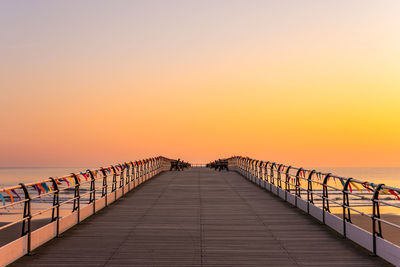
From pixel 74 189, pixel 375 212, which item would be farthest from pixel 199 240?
pixel 74 189

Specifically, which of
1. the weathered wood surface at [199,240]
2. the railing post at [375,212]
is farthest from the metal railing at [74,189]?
the railing post at [375,212]

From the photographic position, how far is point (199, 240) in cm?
998

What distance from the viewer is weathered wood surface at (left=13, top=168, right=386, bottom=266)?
26.8 ft

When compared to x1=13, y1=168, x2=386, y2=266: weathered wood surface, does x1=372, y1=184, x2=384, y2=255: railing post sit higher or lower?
higher

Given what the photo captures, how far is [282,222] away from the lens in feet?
42.2

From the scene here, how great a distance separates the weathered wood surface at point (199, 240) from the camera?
8180mm

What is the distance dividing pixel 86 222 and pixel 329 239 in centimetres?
672

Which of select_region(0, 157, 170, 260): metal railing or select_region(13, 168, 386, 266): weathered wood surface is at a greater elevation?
select_region(0, 157, 170, 260): metal railing

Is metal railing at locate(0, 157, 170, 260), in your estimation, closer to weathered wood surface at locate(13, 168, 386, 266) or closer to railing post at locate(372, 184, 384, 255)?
weathered wood surface at locate(13, 168, 386, 266)

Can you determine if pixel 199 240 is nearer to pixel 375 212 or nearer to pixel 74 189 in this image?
pixel 375 212

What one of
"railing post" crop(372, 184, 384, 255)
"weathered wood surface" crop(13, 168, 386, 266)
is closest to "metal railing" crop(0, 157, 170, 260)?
"weathered wood surface" crop(13, 168, 386, 266)

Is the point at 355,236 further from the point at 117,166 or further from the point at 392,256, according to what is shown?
the point at 117,166

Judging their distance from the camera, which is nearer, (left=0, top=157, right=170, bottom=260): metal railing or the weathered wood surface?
the weathered wood surface

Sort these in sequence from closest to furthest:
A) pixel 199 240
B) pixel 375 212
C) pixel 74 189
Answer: pixel 375 212
pixel 199 240
pixel 74 189
